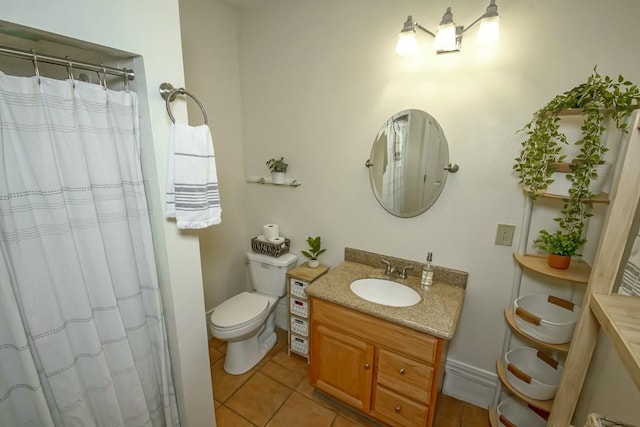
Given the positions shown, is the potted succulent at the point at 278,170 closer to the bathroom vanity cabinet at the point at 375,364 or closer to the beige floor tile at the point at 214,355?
the bathroom vanity cabinet at the point at 375,364

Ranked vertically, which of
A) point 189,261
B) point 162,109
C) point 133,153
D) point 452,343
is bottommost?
point 452,343

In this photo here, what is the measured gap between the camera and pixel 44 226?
2.79ft

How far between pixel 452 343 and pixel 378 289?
0.61m

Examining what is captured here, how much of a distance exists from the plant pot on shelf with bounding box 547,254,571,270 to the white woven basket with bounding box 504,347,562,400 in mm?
544

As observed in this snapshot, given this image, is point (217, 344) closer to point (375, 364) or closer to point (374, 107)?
point (375, 364)

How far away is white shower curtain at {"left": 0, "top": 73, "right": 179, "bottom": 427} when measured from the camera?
800 millimetres

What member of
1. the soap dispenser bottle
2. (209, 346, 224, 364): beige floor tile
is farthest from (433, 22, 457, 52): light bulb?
(209, 346, 224, 364): beige floor tile

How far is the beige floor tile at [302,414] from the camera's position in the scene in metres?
1.60

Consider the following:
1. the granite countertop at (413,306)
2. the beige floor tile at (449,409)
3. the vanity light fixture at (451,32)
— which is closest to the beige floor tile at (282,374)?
the granite countertop at (413,306)

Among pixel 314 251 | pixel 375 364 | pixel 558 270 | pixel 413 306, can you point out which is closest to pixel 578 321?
pixel 558 270

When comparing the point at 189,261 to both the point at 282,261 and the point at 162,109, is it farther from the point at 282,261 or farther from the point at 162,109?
the point at 282,261

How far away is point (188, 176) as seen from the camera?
1.06 meters

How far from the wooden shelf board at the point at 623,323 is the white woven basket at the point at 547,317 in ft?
1.96

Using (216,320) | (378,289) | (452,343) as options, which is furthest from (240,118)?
(452,343)
